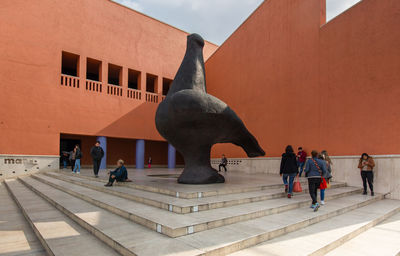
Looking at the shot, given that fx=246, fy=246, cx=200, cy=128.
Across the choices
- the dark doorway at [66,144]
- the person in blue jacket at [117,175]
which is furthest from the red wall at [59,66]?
the person in blue jacket at [117,175]

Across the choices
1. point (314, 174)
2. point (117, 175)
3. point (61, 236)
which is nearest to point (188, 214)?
point (61, 236)

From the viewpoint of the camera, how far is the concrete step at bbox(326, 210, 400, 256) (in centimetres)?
355

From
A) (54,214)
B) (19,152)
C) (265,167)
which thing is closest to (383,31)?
(265,167)

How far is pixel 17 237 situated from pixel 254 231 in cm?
371

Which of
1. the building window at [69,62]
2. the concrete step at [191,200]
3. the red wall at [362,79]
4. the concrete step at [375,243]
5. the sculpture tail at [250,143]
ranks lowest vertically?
the concrete step at [375,243]

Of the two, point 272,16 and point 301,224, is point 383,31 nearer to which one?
point 272,16

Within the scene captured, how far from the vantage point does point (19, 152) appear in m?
13.1

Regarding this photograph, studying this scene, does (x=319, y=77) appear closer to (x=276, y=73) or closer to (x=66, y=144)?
(x=276, y=73)

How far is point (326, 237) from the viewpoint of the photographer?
3.84 m

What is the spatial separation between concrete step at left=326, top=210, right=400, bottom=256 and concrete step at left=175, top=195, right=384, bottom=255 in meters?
0.68

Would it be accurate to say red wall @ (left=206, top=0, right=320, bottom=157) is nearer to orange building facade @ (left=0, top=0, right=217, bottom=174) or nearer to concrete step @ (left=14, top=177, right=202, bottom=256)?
orange building facade @ (left=0, top=0, right=217, bottom=174)

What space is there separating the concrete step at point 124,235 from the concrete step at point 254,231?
0.23 meters

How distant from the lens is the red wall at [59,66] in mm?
Answer: 13078

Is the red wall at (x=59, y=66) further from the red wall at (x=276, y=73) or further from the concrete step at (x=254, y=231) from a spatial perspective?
the concrete step at (x=254, y=231)
